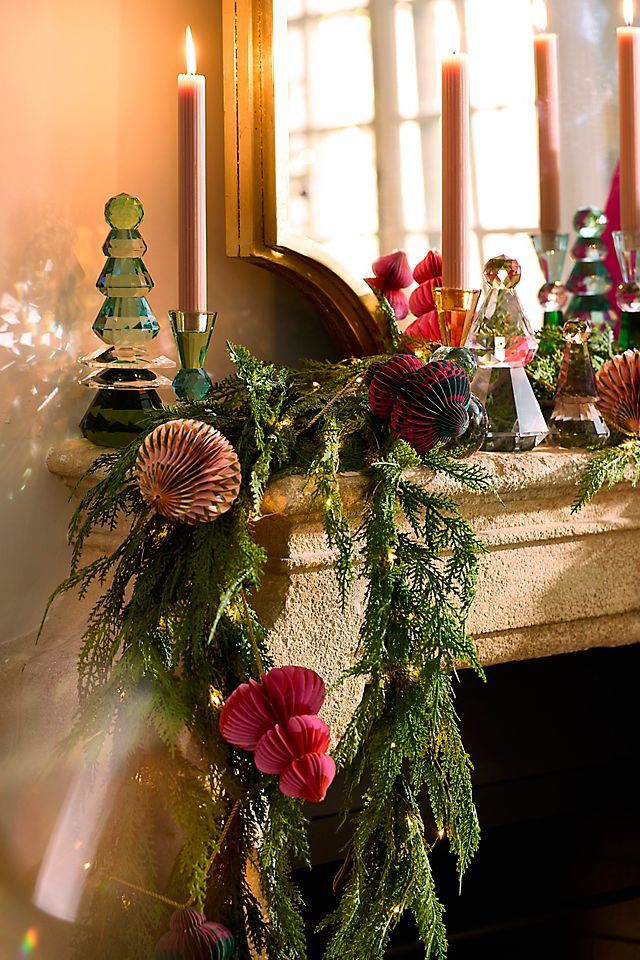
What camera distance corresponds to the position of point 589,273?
1147mm

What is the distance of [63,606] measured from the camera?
0.86 metres

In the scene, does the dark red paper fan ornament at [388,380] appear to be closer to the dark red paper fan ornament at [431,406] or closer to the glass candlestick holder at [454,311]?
the dark red paper fan ornament at [431,406]

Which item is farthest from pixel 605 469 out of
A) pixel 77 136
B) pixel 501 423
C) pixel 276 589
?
pixel 77 136

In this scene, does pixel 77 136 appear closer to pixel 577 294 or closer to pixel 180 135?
pixel 180 135

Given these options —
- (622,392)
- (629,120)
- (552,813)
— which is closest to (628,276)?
(629,120)

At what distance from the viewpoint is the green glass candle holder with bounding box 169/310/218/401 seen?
32.0 inches

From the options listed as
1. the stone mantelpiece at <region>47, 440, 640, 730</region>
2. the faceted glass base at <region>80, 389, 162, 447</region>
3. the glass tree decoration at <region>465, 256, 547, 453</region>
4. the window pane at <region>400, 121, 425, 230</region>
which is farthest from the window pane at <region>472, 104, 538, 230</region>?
the faceted glass base at <region>80, 389, 162, 447</region>

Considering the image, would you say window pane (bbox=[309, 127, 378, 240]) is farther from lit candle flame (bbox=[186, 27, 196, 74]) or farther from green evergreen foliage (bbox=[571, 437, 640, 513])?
green evergreen foliage (bbox=[571, 437, 640, 513])

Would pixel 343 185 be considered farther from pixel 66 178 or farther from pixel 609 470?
pixel 609 470

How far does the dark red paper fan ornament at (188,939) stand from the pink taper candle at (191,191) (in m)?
0.45

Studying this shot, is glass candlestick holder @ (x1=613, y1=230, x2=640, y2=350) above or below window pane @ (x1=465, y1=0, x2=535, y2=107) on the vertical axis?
below

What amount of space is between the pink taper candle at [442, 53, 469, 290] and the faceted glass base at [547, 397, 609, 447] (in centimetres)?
16

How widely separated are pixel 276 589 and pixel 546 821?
0.58 meters

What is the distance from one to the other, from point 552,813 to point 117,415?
2.25 feet
